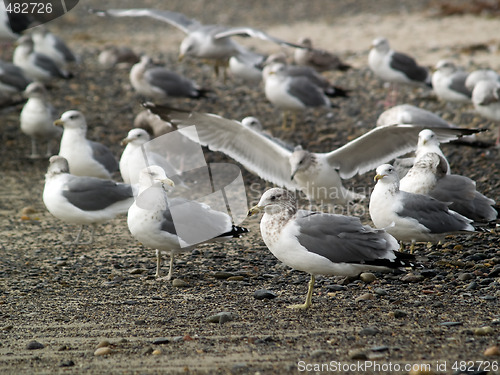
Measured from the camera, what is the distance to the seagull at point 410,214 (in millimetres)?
5973

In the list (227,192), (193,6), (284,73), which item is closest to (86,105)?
(284,73)

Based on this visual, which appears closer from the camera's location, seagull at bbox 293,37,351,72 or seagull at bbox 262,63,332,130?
seagull at bbox 262,63,332,130

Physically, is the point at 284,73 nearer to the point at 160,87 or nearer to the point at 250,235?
the point at 160,87

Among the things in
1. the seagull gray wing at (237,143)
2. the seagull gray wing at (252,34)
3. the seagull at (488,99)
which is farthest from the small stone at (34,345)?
the seagull at (488,99)

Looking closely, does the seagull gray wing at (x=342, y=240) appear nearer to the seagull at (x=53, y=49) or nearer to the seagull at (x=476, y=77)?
the seagull at (x=476, y=77)

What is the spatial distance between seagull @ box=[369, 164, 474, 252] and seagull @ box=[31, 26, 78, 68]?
1025 centimetres

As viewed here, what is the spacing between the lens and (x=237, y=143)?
8031 millimetres

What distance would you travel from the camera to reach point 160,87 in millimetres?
11930

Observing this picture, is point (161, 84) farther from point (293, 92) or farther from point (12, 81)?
point (12, 81)

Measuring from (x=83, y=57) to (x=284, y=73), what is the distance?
7.53 metres

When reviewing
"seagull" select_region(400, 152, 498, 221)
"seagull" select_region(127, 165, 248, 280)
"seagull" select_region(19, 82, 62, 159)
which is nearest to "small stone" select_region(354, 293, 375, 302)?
"seagull" select_region(127, 165, 248, 280)

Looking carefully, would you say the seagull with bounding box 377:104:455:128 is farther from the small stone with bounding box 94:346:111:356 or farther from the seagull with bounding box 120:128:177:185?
the small stone with bounding box 94:346:111:356

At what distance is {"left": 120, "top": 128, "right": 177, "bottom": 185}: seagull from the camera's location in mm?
8039

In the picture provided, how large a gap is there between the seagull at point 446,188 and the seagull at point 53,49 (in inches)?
393
